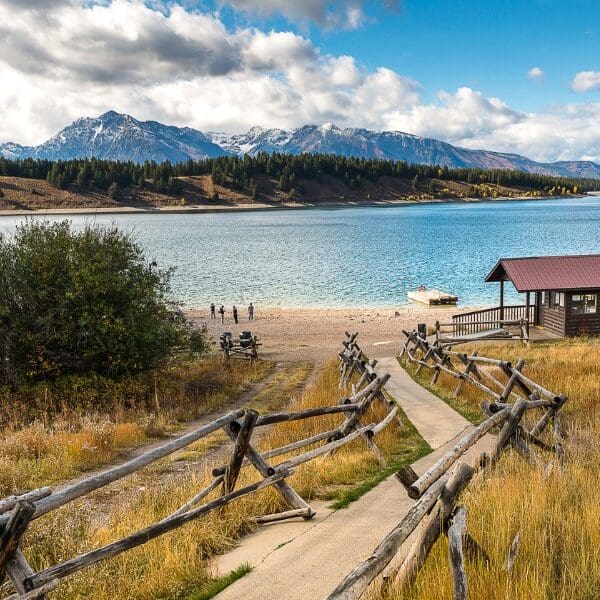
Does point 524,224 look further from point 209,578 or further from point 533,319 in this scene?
point 209,578

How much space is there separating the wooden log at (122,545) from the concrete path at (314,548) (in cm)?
61

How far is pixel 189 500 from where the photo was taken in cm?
766

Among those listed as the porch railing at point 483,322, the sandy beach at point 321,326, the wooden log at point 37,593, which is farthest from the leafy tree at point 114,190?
the wooden log at point 37,593

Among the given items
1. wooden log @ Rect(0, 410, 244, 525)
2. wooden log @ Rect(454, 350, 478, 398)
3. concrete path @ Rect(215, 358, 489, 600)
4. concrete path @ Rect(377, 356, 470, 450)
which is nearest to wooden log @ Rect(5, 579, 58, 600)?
wooden log @ Rect(0, 410, 244, 525)

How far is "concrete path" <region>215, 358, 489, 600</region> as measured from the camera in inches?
238

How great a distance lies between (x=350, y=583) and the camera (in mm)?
4090

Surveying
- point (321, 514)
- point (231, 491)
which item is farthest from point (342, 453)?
point (231, 491)

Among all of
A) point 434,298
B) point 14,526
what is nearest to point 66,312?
point 14,526

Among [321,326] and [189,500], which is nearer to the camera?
[189,500]

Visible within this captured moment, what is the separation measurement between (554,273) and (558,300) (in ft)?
4.79

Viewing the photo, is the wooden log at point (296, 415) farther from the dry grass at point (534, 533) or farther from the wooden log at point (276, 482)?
the dry grass at point (534, 533)

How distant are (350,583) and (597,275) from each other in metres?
31.8

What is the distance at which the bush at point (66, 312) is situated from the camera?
62.3ft

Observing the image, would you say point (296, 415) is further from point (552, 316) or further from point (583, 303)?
point (552, 316)
